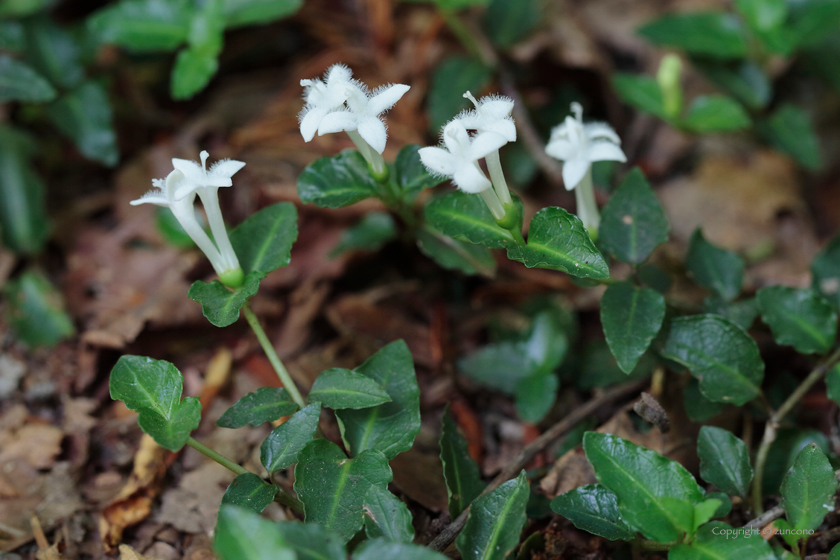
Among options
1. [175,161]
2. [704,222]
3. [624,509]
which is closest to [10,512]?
[175,161]

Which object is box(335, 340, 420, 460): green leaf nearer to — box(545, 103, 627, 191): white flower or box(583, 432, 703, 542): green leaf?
box(583, 432, 703, 542): green leaf

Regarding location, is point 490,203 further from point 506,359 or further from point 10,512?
point 10,512

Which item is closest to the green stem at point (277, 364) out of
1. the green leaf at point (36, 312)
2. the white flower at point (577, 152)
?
the white flower at point (577, 152)

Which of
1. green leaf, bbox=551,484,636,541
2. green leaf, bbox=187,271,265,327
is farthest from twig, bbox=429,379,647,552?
green leaf, bbox=187,271,265,327

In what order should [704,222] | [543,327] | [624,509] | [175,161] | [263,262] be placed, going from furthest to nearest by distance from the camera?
[704,222] < [543,327] < [263,262] < [175,161] < [624,509]

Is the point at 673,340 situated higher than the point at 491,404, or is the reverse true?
the point at 673,340

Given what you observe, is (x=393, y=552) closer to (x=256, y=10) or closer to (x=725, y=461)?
(x=725, y=461)
